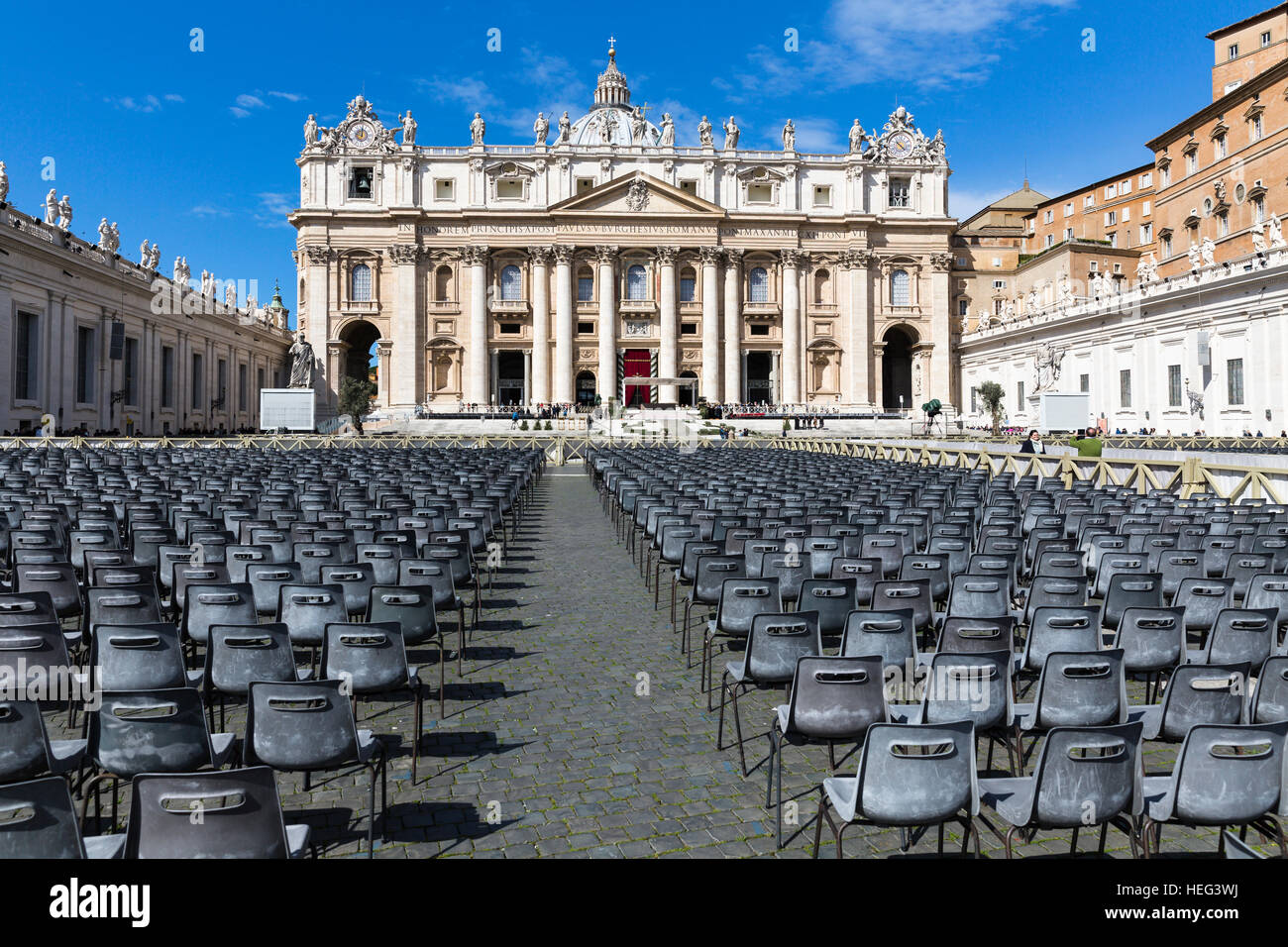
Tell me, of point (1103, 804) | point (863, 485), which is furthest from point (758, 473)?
point (1103, 804)

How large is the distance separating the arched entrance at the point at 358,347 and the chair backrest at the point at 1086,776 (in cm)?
7516

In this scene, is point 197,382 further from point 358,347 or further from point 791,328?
point 791,328

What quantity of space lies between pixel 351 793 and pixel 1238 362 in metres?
46.7

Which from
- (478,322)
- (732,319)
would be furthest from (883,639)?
(732,319)

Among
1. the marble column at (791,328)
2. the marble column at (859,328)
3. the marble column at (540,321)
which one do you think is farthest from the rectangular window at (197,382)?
the marble column at (859,328)

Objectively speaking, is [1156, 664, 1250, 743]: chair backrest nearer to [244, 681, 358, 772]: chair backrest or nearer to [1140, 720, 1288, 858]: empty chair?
[1140, 720, 1288, 858]: empty chair

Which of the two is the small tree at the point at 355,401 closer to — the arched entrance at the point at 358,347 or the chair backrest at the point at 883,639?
the arched entrance at the point at 358,347

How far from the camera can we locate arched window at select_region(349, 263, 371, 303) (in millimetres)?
74562

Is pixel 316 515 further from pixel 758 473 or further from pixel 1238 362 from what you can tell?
pixel 1238 362

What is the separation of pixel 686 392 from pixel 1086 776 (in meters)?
72.7

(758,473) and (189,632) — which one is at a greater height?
(758,473)

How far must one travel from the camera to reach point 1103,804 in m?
3.91

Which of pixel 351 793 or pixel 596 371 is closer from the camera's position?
pixel 351 793

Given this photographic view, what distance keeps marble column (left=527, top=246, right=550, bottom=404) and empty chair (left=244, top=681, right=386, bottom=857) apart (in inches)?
2743
